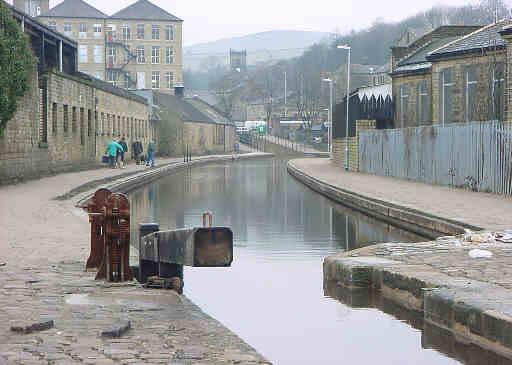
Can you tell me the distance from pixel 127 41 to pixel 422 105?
7517 centimetres

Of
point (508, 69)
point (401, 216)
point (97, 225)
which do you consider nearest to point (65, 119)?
point (508, 69)

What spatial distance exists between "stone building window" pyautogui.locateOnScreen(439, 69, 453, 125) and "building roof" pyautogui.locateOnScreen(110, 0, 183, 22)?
7641cm

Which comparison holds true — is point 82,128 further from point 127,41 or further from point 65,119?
point 127,41

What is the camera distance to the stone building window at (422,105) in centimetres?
3775

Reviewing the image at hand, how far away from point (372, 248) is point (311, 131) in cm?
10353

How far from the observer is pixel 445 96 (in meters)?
34.3

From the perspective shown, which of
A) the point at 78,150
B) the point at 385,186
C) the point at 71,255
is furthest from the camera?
the point at 78,150

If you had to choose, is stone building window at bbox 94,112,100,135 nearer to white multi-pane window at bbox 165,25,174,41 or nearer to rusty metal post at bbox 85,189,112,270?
rusty metal post at bbox 85,189,112,270

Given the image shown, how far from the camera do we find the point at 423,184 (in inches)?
1081

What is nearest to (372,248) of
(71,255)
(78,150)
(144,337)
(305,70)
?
(71,255)

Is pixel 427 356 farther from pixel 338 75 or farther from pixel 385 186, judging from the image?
pixel 338 75

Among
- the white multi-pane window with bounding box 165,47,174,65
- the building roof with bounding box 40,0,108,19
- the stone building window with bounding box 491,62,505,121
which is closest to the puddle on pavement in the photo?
the stone building window with bounding box 491,62,505,121

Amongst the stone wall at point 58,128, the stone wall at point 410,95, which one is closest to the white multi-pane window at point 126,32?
the stone wall at point 58,128

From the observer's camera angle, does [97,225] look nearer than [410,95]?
Yes
